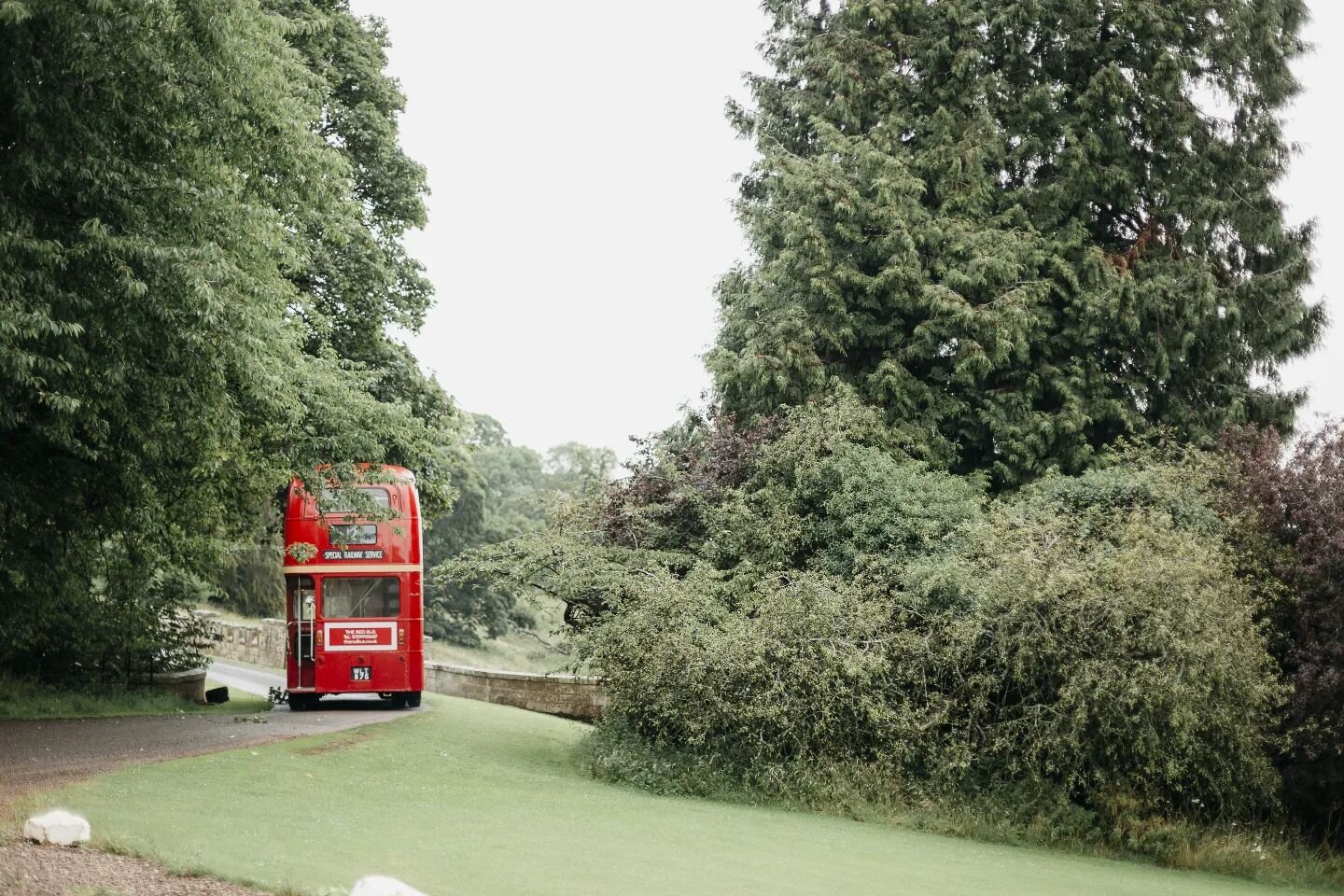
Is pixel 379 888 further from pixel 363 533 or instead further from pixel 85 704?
pixel 85 704

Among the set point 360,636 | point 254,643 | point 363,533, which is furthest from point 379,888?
point 254,643

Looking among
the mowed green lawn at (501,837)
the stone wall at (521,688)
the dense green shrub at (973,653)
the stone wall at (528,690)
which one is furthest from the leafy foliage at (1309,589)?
the stone wall at (528,690)

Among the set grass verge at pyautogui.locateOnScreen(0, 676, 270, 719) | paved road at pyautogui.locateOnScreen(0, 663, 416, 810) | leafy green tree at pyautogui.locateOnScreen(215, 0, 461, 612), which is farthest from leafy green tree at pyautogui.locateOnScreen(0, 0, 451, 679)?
leafy green tree at pyautogui.locateOnScreen(215, 0, 461, 612)

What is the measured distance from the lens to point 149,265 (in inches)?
533

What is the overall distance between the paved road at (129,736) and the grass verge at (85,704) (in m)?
0.66

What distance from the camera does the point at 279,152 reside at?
51.4ft

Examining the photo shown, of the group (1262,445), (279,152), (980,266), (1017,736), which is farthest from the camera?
(980,266)

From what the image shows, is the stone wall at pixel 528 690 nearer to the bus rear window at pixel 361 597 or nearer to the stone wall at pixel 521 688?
the stone wall at pixel 521 688

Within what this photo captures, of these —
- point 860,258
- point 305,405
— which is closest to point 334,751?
point 305,405

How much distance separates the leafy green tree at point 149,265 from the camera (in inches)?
527

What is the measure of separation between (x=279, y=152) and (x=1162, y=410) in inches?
686

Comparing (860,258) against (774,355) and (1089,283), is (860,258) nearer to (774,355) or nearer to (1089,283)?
(774,355)

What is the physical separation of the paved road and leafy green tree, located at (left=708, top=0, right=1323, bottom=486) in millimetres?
9813

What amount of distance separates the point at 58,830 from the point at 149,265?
19.0ft
